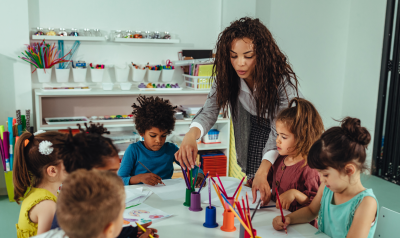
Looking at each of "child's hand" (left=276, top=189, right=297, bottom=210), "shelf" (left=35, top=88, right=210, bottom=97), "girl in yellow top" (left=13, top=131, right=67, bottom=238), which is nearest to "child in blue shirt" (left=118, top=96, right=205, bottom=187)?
"girl in yellow top" (left=13, top=131, right=67, bottom=238)

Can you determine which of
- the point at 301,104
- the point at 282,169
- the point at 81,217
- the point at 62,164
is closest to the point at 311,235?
the point at 282,169

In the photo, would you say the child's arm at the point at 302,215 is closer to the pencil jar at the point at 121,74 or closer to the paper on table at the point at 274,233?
the paper on table at the point at 274,233

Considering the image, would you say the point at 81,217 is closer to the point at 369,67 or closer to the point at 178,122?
the point at 178,122

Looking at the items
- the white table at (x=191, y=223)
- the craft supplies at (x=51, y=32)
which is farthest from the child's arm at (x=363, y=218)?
the craft supplies at (x=51, y=32)

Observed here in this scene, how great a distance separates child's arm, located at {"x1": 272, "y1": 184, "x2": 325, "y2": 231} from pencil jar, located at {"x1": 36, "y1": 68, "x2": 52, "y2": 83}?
8.16 ft

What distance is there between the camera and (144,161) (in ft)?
6.33

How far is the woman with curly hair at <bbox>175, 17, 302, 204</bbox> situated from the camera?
1.53 metres

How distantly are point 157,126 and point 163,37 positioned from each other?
170 cm

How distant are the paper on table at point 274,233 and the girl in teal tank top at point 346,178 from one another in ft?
0.06

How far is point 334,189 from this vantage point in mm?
1209

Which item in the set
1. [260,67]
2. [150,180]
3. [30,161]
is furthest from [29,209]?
[260,67]

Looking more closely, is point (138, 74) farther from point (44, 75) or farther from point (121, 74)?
point (44, 75)

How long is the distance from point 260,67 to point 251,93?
0.17 meters

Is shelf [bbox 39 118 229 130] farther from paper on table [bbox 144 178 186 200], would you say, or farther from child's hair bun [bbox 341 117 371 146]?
child's hair bun [bbox 341 117 371 146]
